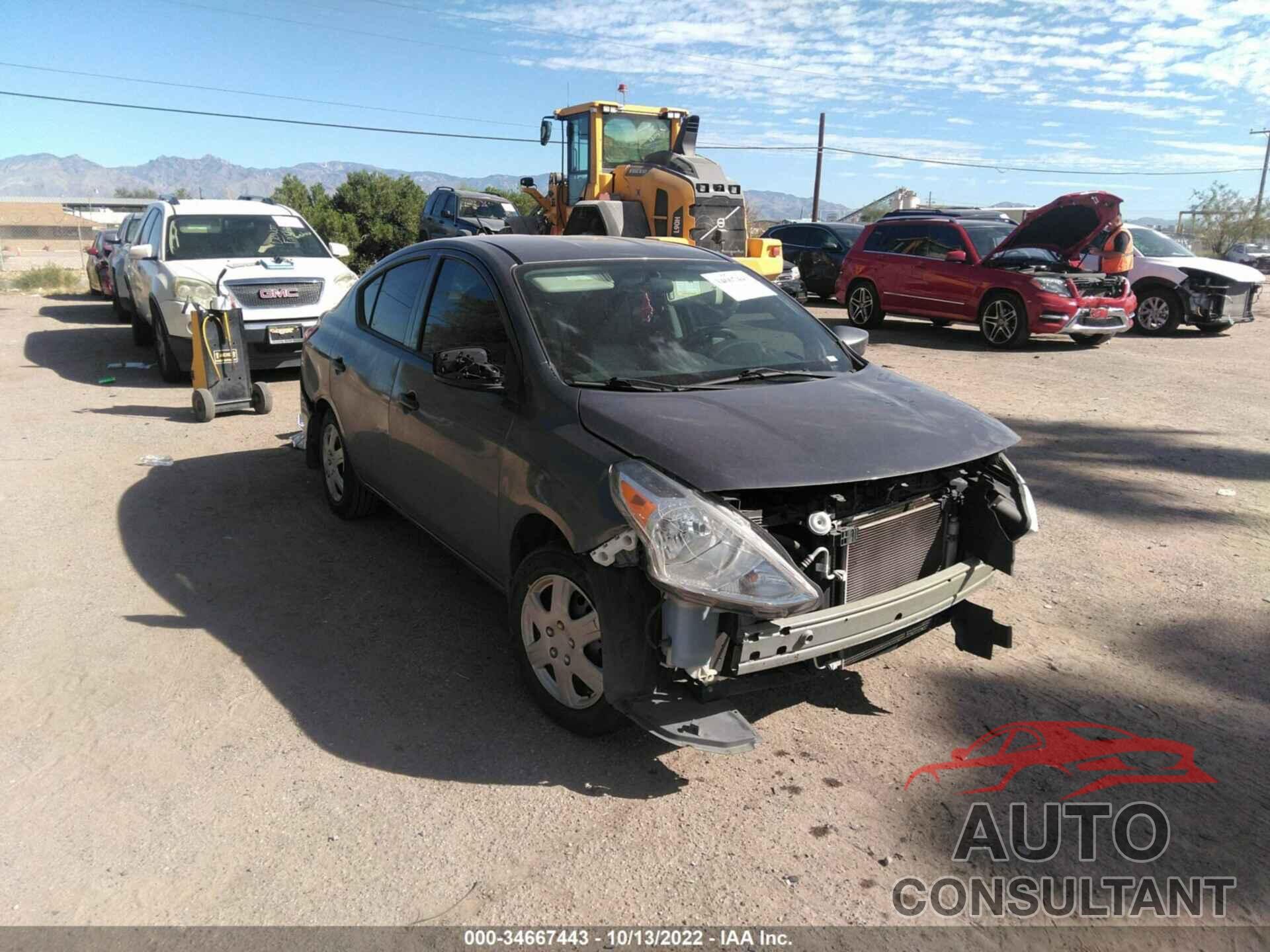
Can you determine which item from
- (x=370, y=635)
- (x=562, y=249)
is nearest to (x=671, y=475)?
Result: (x=562, y=249)

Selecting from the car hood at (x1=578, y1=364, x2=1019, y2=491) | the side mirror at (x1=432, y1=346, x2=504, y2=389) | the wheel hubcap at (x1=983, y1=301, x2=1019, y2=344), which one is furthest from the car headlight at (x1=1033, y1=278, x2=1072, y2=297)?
the side mirror at (x1=432, y1=346, x2=504, y2=389)

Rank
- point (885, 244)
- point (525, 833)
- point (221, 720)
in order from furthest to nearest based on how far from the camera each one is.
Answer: point (885, 244), point (221, 720), point (525, 833)

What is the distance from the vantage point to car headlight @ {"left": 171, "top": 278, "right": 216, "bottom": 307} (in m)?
9.55

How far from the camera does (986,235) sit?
14.4 metres

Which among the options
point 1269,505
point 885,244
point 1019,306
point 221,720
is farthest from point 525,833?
point 885,244

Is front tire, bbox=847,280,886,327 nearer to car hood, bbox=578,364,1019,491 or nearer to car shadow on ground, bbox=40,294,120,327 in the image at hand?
car hood, bbox=578,364,1019,491

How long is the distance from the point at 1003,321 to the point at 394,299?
10.7 meters

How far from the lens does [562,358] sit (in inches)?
146

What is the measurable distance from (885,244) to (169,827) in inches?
546

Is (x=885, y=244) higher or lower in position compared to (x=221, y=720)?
higher

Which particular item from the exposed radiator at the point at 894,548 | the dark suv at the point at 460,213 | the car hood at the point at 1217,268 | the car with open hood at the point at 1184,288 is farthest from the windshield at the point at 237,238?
the car hood at the point at 1217,268

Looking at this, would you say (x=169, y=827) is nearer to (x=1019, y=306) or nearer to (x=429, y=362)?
(x=429, y=362)

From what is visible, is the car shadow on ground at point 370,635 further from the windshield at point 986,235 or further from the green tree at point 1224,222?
the green tree at point 1224,222

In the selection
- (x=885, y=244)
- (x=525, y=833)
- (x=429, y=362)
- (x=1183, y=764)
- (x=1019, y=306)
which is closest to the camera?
(x=525, y=833)
